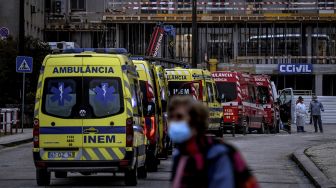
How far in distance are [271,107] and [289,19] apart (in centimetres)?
1717

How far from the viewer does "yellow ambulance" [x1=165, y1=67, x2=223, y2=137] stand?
29.0 metres

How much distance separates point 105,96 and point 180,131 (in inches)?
386

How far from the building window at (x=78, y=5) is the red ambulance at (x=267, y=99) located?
31.2 m

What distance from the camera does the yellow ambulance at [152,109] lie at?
57.9 feet

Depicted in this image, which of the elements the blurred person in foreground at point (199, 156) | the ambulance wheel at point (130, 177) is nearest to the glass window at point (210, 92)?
the ambulance wheel at point (130, 177)

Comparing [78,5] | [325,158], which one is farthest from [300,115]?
[78,5]

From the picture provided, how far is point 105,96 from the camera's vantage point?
14.8 m

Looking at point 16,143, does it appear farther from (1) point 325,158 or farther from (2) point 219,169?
(2) point 219,169

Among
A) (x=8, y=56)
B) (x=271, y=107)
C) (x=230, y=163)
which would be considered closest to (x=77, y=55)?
(x=230, y=163)

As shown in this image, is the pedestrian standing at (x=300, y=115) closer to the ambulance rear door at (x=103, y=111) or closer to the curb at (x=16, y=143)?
the curb at (x=16, y=143)

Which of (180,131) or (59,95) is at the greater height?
(180,131)

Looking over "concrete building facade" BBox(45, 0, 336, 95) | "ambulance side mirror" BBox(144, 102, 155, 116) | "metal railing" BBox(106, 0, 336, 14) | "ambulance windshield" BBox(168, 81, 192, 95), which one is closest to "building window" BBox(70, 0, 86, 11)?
"concrete building facade" BBox(45, 0, 336, 95)

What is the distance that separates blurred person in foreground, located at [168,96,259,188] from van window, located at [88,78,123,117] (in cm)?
945

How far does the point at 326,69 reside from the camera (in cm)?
5688
